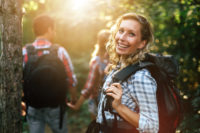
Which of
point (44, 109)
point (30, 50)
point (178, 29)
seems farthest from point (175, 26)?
point (44, 109)

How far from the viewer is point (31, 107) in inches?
119

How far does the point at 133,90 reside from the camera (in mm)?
1604

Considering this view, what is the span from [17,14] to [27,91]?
4.44 ft

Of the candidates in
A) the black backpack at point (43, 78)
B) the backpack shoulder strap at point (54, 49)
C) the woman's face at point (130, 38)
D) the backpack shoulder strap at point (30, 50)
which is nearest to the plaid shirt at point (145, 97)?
the woman's face at point (130, 38)

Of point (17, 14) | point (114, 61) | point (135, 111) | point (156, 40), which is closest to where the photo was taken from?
point (135, 111)

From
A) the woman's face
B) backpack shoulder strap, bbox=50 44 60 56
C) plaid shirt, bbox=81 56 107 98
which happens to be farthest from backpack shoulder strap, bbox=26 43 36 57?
the woman's face

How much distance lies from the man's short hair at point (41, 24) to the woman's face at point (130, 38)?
1830 millimetres

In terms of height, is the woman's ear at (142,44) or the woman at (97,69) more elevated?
the woman's ear at (142,44)

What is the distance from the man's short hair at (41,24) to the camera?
10.6ft

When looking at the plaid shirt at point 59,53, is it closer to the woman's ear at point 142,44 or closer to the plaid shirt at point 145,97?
the woman's ear at point 142,44

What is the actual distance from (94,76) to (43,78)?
122 cm

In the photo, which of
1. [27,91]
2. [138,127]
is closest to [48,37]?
[27,91]

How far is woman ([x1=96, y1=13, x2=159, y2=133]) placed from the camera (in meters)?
1.53

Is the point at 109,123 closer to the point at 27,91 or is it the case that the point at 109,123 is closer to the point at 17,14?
the point at 17,14
